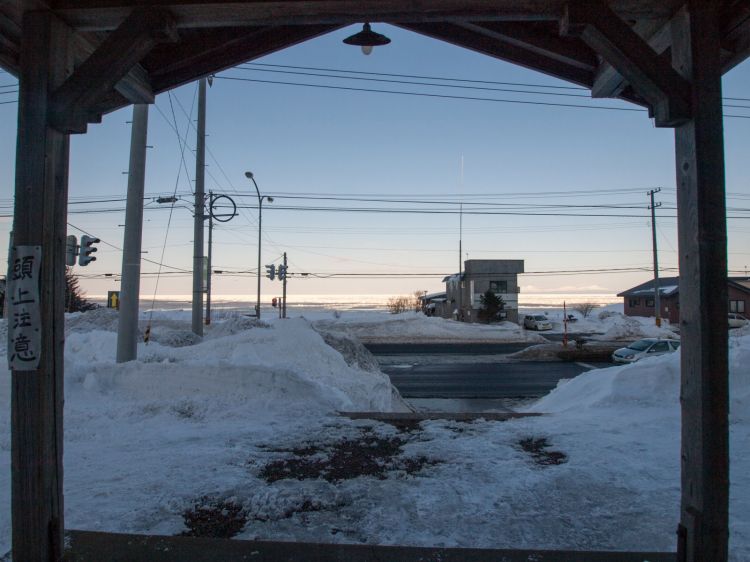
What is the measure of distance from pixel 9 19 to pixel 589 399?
8792 mm

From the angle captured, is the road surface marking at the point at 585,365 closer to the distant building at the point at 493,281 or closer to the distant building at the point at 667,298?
the distant building at the point at 667,298

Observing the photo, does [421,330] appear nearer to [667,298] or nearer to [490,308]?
[490,308]

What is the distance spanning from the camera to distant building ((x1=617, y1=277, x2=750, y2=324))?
59.2 m

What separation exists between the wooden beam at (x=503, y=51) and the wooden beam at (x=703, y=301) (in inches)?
59.9

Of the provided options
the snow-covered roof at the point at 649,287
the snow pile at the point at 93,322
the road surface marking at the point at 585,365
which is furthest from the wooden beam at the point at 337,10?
the snow-covered roof at the point at 649,287

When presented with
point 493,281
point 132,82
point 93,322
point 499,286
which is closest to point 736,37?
point 132,82

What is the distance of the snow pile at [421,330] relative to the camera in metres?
45.3

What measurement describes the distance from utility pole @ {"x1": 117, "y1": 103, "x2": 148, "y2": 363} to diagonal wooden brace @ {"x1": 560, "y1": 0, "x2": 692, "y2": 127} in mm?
9971

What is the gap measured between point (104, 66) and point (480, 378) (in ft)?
62.9

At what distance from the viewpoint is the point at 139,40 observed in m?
3.70

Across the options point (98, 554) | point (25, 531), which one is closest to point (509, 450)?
point (98, 554)

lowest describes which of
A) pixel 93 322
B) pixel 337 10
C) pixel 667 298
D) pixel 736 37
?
pixel 93 322

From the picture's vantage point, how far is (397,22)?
397 cm

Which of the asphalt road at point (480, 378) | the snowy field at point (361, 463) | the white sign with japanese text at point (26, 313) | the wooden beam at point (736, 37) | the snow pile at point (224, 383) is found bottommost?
the asphalt road at point (480, 378)
